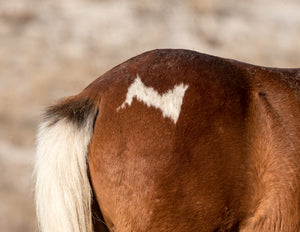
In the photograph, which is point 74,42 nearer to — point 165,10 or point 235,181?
point 165,10

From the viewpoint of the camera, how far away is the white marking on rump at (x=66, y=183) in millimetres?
1708

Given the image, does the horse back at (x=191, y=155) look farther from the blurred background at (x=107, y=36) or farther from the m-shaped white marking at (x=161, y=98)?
the blurred background at (x=107, y=36)

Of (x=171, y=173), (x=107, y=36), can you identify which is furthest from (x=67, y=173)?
(x=107, y=36)

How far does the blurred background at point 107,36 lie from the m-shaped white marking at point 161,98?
4.81 m

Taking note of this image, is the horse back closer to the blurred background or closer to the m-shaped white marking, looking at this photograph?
the m-shaped white marking

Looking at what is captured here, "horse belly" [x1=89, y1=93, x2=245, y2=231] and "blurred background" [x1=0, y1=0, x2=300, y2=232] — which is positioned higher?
"blurred background" [x1=0, y1=0, x2=300, y2=232]

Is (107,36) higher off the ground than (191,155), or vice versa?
(107,36)

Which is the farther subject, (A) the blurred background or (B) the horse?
(A) the blurred background

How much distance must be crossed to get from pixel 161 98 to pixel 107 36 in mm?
6581

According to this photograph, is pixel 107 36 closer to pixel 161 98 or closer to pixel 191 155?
pixel 161 98

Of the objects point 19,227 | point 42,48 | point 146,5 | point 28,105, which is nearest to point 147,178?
point 19,227

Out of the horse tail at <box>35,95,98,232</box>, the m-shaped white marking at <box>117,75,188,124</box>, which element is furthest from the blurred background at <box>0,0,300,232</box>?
the m-shaped white marking at <box>117,75,188,124</box>

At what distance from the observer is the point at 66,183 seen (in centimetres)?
171

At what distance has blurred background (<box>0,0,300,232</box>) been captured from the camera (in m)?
7.02
